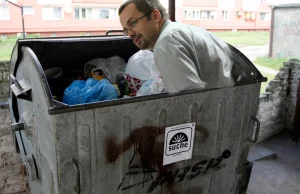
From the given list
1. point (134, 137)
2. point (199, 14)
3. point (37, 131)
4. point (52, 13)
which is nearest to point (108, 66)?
point (37, 131)

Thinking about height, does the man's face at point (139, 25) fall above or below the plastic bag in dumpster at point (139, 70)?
above

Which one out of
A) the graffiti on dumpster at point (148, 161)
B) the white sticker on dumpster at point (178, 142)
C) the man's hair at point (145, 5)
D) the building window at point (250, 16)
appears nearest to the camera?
the graffiti on dumpster at point (148, 161)

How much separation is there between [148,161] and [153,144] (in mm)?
102

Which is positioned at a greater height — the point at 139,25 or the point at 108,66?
the point at 139,25

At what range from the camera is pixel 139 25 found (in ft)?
6.30

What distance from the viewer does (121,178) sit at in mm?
1655

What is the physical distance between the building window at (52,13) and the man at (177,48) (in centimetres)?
663

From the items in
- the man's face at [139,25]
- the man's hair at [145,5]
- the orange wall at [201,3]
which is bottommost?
the man's face at [139,25]

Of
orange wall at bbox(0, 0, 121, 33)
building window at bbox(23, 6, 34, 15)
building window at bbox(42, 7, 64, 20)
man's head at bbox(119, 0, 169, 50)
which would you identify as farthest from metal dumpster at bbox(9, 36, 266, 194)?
building window at bbox(42, 7, 64, 20)

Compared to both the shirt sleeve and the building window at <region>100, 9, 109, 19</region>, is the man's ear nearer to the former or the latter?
the shirt sleeve

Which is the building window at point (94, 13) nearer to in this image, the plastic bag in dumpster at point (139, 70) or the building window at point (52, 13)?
the building window at point (52, 13)

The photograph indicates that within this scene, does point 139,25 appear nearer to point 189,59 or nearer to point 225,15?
point 189,59

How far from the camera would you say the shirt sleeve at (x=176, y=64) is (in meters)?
1.61

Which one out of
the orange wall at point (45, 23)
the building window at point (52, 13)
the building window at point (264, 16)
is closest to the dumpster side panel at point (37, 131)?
the orange wall at point (45, 23)
